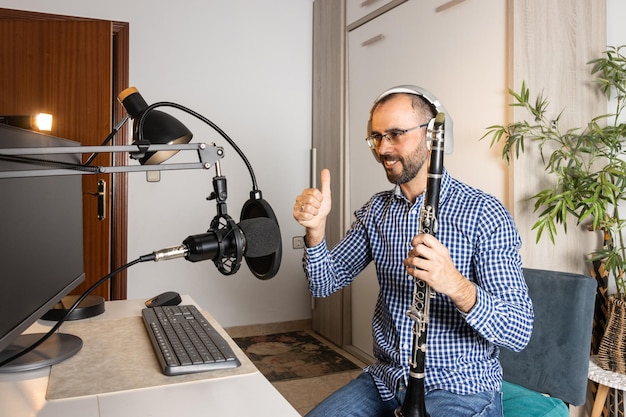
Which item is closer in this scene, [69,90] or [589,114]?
[589,114]

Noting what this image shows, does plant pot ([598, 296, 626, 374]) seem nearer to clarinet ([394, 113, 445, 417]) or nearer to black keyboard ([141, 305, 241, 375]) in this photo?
clarinet ([394, 113, 445, 417])

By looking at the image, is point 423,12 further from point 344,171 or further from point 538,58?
point 344,171

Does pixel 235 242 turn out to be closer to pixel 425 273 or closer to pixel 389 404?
pixel 425 273

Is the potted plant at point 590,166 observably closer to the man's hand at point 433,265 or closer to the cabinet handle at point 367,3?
the man's hand at point 433,265

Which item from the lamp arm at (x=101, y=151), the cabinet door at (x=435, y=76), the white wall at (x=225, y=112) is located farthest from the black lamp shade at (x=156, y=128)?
the white wall at (x=225, y=112)

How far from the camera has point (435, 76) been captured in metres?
2.80

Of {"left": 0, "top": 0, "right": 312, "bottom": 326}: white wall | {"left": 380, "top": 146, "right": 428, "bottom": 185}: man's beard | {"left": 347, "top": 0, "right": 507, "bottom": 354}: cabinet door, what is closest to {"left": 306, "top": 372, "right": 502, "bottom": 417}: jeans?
{"left": 380, "top": 146, "right": 428, "bottom": 185}: man's beard

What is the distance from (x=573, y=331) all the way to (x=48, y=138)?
Result: 1453 millimetres

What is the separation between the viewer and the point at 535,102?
2264 millimetres

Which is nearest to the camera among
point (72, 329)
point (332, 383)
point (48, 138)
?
point (48, 138)

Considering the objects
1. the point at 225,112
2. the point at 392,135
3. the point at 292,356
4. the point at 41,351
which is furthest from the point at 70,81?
the point at 41,351

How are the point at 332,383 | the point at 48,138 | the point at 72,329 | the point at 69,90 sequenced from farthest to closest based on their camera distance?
the point at 69,90 < the point at 332,383 < the point at 72,329 < the point at 48,138

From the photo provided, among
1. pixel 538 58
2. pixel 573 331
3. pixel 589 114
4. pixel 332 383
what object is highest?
pixel 538 58

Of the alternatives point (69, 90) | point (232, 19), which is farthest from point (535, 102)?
point (69, 90)
